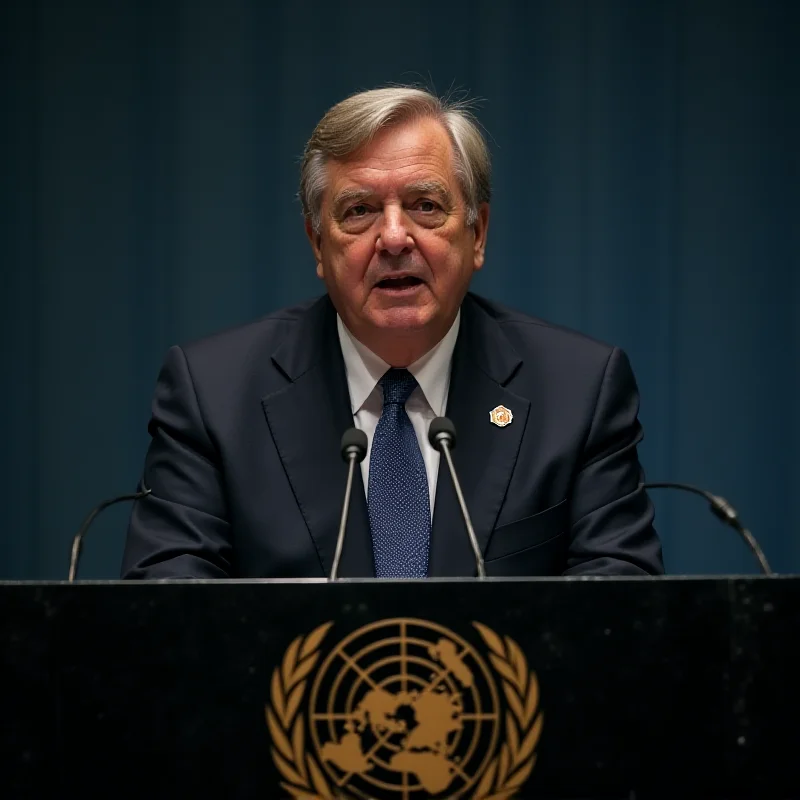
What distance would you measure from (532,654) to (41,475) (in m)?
2.43

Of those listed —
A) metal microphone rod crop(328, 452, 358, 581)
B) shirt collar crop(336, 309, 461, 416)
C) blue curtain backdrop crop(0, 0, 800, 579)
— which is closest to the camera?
metal microphone rod crop(328, 452, 358, 581)

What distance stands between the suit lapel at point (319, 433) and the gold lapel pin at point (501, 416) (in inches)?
10.5

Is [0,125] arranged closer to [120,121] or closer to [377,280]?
[120,121]

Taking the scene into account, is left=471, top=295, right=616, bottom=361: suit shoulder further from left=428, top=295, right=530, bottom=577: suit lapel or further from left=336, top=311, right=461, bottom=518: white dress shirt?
left=336, top=311, right=461, bottom=518: white dress shirt

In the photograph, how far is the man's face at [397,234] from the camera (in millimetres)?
2119

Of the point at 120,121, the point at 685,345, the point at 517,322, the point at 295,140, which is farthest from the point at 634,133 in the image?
the point at 120,121

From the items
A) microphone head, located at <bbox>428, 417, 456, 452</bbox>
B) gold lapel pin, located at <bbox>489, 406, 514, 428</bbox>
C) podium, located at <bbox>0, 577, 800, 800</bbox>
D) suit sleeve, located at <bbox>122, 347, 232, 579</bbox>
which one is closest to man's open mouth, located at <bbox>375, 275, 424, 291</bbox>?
gold lapel pin, located at <bbox>489, 406, 514, 428</bbox>

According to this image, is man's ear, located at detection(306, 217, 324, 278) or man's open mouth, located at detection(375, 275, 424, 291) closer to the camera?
man's open mouth, located at detection(375, 275, 424, 291)

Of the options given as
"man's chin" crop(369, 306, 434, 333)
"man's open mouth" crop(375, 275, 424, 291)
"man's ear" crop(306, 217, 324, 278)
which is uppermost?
"man's ear" crop(306, 217, 324, 278)

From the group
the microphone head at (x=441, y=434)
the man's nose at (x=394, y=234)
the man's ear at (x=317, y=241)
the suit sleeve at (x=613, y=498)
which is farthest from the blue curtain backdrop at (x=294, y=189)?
the microphone head at (x=441, y=434)

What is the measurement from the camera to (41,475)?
3.37 metres

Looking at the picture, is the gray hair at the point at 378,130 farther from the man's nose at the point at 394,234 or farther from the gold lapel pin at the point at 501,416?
the gold lapel pin at the point at 501,416

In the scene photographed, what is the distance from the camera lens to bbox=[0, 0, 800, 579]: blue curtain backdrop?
11.0ft

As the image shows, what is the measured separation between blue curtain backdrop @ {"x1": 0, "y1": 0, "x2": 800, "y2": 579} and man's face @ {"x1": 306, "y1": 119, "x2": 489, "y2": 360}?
1.22 metres
